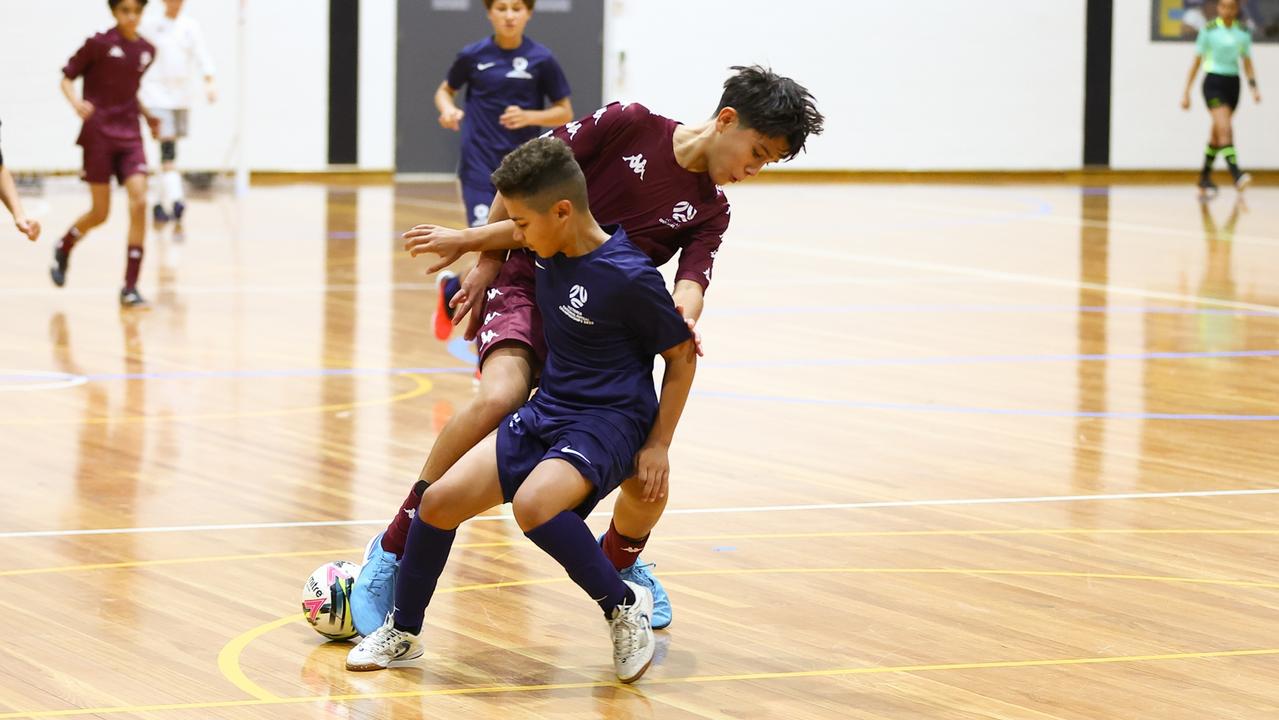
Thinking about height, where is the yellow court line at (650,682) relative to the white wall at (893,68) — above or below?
below

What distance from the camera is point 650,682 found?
157 inches

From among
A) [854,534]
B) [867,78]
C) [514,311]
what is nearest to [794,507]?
[854,534]

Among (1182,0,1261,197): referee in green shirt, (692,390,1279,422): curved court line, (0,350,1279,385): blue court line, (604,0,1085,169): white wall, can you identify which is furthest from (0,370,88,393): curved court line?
(1182,0,1261,197): referee in green shirt

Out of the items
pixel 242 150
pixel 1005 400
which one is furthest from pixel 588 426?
pixel 242 150

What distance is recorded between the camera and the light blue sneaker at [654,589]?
4379 millimetres

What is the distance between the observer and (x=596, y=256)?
3967 mm

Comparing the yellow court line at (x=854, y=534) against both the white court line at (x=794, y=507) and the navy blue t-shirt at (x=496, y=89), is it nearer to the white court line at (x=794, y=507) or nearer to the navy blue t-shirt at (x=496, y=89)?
the white court line at (x=794, y=507)

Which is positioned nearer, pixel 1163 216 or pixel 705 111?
pixel 1163 216

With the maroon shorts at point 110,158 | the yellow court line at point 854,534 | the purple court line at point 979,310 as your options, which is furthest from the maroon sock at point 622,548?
the maroon shorts at point 110,158

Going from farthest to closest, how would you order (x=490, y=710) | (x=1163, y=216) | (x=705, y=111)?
(x=705, y=111)
(x=1163, y=216)
(x=490, y=710)

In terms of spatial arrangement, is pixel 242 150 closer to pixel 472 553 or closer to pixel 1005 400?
pixel 1005 400

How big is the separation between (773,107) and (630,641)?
48.3 inches

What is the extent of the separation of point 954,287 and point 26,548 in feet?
24.2

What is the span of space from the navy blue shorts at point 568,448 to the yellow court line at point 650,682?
40 centimetres
